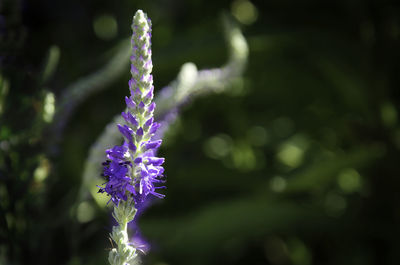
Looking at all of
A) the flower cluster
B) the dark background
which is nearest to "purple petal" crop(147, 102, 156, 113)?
the flower cluster

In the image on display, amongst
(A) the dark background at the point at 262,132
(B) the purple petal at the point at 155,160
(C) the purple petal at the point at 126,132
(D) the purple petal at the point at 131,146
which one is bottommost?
(D) the purple petal at the point at 131,146

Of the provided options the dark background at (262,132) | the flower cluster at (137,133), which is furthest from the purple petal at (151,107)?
the dark background at (262,132)

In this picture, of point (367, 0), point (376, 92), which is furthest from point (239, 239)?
point (367, 0)

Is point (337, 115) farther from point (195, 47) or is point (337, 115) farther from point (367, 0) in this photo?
point (195, 47)

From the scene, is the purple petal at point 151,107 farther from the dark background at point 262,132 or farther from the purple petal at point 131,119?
the dark background at point 262,132

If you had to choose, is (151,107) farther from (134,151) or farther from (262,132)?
(262,132)

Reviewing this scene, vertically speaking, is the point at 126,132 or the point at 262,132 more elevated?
the point at 262,132

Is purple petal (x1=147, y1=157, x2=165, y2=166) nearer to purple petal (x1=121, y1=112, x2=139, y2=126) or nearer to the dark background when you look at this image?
purple petal (x1=121, y1=112, x2=139, y2=126)

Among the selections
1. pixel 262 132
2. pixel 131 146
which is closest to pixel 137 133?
pixel 131 146
